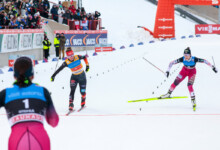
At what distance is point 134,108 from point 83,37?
1366 centimetres

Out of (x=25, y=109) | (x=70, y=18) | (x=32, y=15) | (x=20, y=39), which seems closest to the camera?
(x=25, y=109)

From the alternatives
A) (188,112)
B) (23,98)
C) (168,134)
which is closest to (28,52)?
(188,112)

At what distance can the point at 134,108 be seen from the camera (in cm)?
1085

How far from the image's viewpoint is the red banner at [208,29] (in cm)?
2656

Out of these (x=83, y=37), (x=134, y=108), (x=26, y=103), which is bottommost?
(x=134, y=108)

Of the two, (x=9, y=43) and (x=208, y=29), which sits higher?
(x=208, y=29)

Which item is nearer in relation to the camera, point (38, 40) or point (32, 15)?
point (38, 40)

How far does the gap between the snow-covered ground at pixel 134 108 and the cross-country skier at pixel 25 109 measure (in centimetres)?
319

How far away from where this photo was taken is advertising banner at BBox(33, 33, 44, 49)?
20797 mm

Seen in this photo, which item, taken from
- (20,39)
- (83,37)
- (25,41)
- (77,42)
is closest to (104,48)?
(77,42)

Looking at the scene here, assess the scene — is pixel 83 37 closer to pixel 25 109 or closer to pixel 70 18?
pixel 70 18

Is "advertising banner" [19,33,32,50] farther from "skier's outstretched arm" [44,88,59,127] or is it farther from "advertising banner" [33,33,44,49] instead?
"skier's outstretched arm" [44,88,59,127]

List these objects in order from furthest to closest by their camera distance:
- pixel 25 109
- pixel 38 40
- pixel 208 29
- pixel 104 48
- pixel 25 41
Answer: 1. pixel 208 29
2. pixel 38 40
3. pixel 104 48
4. pixel 25 41
5. pixel 25 109

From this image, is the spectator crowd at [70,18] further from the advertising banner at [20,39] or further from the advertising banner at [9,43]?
the advertising banner at [9,43]
